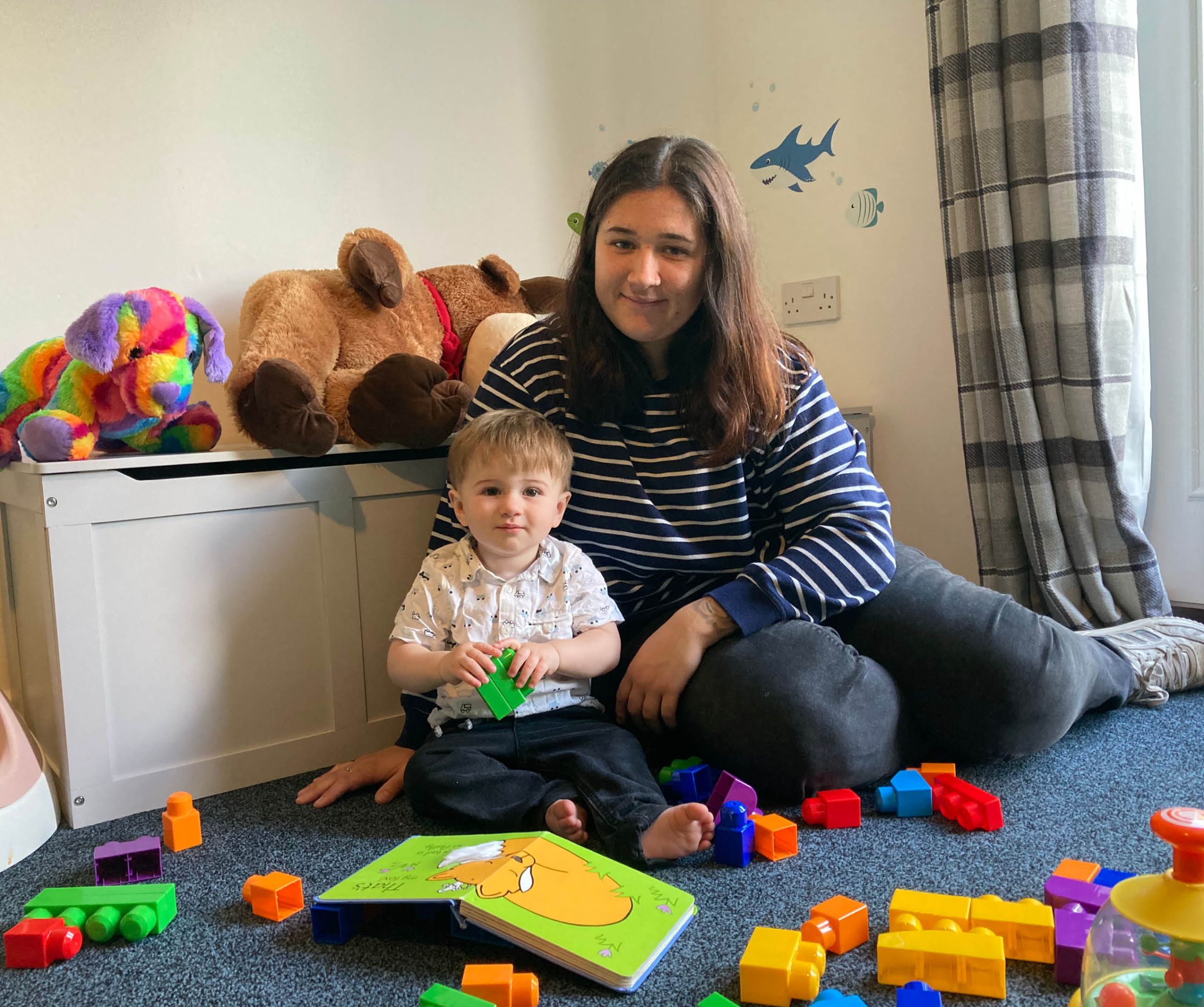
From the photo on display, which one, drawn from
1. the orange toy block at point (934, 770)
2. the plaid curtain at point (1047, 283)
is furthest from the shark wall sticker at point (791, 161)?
the orange toy block at point (934, 770)

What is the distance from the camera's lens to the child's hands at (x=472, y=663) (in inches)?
40.9

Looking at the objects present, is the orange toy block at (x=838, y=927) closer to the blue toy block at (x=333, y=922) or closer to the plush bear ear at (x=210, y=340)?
the blue toy block at (x=333, y=922)

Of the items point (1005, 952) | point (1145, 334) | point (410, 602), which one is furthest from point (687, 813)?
→ point (1145, 334)

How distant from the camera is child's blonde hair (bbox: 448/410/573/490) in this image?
1132 mm

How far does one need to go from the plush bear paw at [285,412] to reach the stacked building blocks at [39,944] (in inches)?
25.1

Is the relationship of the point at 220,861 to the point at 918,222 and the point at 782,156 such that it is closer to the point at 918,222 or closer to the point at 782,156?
the point at 918,222

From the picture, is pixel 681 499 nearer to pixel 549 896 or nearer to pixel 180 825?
pixel 549 896

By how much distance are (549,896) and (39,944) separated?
442 mm

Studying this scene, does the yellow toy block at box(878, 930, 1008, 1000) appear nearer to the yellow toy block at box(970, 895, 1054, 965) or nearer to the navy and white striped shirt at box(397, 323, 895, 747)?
the yellow toy block at box(970, 895, 1054, 965)

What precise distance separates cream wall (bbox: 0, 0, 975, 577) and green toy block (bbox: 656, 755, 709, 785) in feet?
3.30

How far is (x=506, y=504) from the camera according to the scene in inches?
44.2

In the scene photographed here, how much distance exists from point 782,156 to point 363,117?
97 centimetres

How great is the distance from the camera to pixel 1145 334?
1.67m

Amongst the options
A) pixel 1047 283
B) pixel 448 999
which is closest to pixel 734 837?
pixel 448 999
